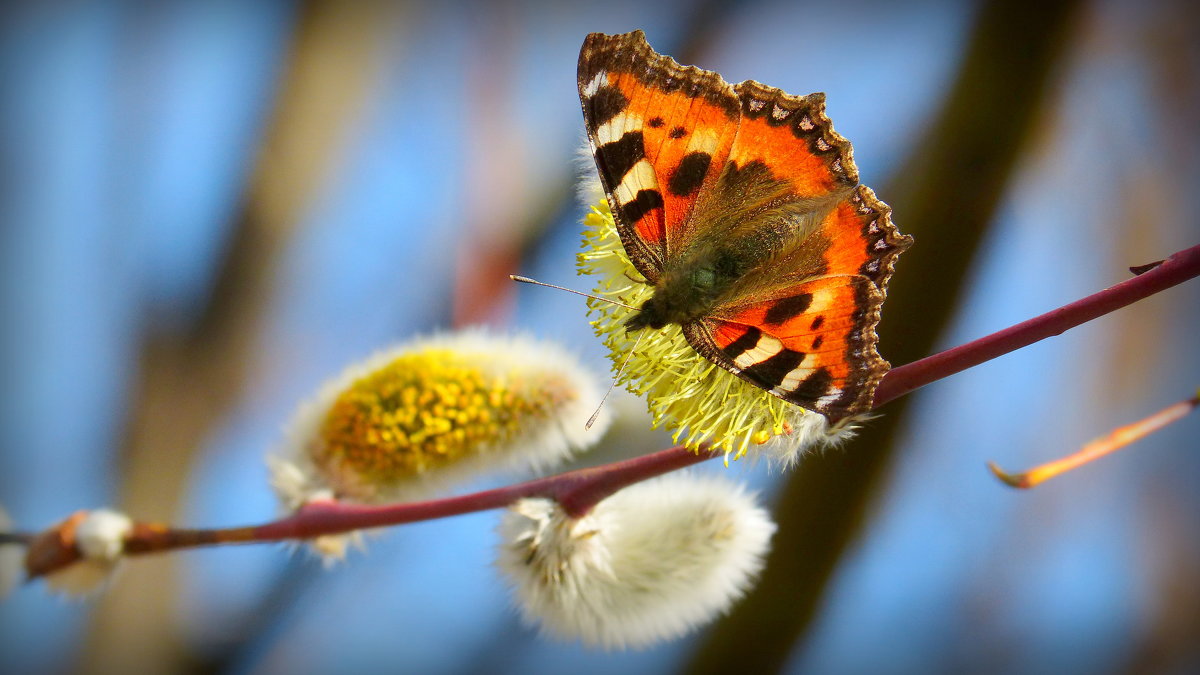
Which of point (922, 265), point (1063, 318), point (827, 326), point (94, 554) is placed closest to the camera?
point (1063, 318)

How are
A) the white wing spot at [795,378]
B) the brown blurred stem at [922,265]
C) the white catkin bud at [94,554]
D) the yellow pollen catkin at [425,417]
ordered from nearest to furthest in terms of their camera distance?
the white wing spot at [795,378]
the white catkin bud at [94,554]
the yellow pollen catkin at [425,417]
the brown blurred stem at [922,265]

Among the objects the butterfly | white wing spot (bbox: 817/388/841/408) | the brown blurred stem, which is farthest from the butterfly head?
the brown blurred stem

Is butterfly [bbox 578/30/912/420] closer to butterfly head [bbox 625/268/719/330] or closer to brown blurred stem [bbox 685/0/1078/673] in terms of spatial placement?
butterfly head [bbox 625/268/719/330]

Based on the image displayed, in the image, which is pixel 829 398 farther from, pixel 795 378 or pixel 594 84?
pixel 594 84

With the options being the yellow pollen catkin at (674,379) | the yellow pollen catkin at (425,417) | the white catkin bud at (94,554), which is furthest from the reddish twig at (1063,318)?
the white catkin bud at (94,554)

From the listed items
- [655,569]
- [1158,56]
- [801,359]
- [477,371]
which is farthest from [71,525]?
[1158,56]

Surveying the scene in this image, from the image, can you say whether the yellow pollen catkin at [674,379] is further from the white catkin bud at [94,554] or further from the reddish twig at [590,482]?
the white catkin bud at [94,554]

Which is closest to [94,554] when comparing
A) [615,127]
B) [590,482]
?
[590,482]
